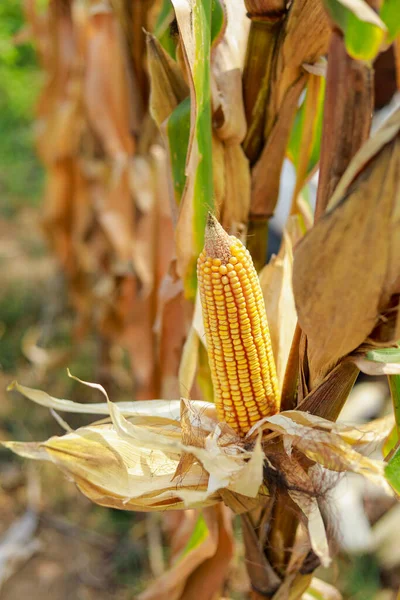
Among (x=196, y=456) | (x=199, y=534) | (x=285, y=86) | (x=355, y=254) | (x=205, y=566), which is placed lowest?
(x=205, y=566)

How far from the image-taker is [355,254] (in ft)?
1.63

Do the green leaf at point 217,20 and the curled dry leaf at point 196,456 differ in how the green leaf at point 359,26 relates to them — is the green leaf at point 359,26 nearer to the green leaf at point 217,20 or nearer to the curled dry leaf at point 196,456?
the green leaf at point 217,20

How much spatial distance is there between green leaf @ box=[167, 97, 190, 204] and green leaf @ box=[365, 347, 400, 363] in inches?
14.1

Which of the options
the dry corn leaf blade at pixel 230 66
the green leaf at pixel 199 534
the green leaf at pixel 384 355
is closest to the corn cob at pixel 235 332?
the green leaf at pixel 384 355

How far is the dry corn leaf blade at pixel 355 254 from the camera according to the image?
1.53 ft

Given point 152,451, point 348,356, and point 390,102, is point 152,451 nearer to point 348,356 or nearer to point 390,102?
point 348,356

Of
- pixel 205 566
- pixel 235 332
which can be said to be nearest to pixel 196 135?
pixel 235 332

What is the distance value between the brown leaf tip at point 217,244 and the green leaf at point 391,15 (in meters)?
0.24

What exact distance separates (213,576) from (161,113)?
81 centimetres

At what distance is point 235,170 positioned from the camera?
0.83m

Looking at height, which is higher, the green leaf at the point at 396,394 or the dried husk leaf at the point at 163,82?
the dried husk leaf at the point at 163,82

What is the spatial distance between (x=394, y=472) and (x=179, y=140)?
50cm

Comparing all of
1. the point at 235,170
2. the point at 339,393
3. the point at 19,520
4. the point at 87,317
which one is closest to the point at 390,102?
the point at 235,170

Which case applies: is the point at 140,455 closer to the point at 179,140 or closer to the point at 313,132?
the point at 179,140
